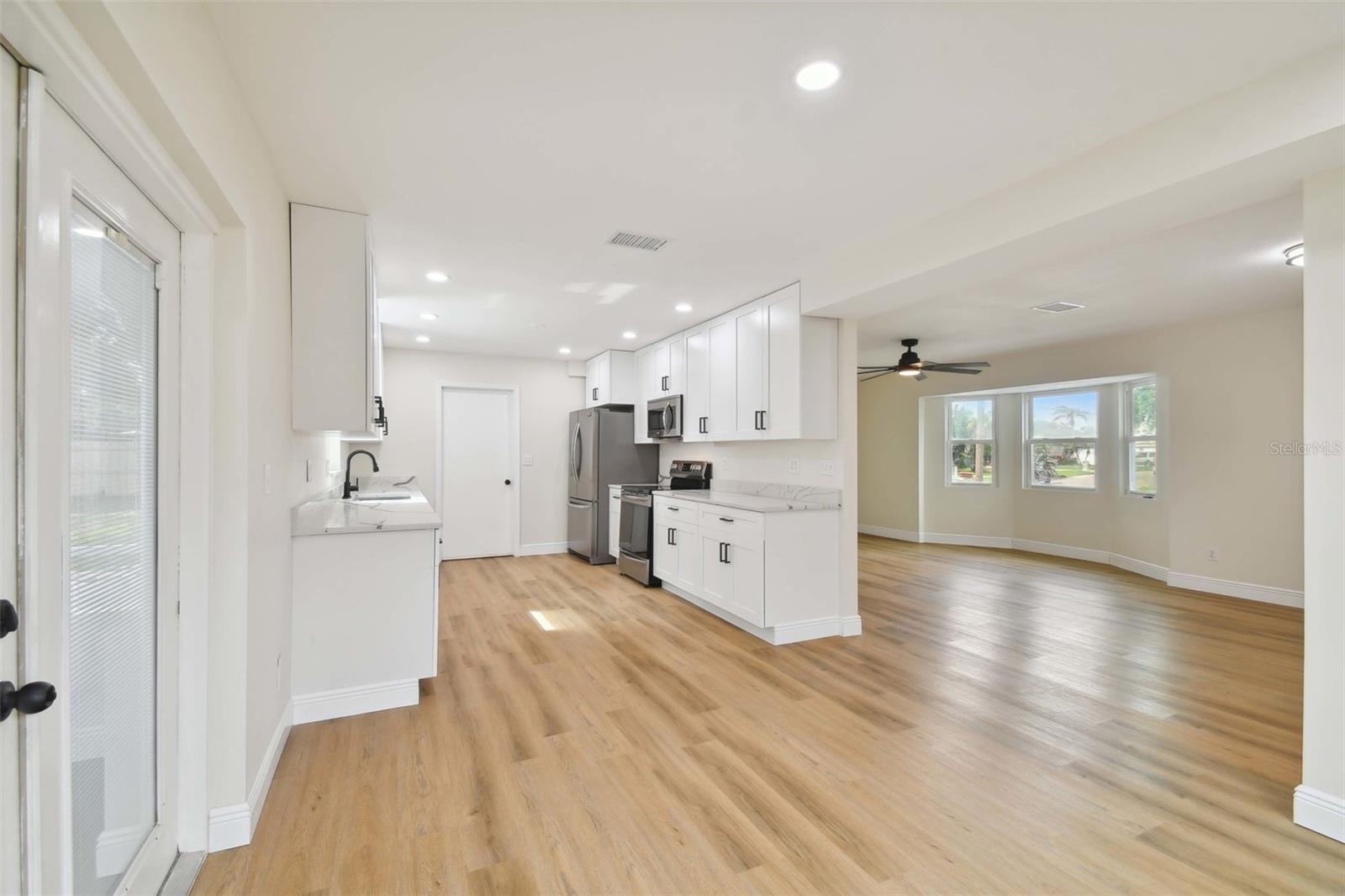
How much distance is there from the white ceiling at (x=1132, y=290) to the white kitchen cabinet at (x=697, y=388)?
1422 millimetres

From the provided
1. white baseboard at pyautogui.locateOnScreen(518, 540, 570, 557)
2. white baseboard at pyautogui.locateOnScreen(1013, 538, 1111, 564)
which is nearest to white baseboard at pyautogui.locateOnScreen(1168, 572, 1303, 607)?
white baseboard at pyautogui.locateOnScreen(1013, 538, 1111, 564)

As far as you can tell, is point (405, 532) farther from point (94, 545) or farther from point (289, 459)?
point (94, 545)

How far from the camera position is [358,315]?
2758mm

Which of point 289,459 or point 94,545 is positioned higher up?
point 289,459

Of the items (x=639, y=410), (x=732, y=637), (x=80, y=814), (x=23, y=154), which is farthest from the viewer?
(x=639, y=410)

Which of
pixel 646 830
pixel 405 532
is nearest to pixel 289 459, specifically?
pixel 405 532

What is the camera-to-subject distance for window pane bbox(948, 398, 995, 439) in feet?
25.6

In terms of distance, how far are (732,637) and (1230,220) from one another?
11.4 feet

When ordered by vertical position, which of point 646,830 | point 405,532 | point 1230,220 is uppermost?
point 1230,220

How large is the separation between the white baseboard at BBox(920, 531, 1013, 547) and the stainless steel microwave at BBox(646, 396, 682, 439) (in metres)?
4.37

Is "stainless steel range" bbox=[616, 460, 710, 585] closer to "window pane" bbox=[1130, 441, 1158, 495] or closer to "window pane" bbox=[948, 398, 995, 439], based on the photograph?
"window pane" bbox=[948, 398, 995, 439]

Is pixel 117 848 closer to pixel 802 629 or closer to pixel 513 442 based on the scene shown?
pixel 802 629

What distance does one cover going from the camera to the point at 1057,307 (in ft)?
15.2

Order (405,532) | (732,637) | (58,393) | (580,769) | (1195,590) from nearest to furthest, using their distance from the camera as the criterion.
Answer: (58,393) → (580,769) → (405,532) → (732,637) → (1195,590)
